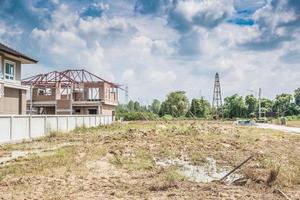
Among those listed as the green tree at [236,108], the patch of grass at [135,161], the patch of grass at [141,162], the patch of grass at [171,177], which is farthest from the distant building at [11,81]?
the green tree at [236,108]

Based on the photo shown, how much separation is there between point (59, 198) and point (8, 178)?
2427 millimetres

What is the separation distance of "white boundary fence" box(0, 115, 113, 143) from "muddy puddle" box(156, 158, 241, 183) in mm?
8492

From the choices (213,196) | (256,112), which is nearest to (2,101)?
(213,196)

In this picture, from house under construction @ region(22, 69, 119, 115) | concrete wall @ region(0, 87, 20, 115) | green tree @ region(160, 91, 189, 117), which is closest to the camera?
concrete wall @ region(0, 87, 20, 115)

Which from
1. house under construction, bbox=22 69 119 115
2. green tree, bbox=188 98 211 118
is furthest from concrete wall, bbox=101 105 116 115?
green tree, bbox=188 98 211 118

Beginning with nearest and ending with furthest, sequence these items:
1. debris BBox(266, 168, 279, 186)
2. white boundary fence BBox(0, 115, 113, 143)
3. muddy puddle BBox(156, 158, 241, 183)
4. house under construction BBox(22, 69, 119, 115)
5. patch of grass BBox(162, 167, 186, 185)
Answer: debris BBox(266, 168, 279, 186) → patch of grass BBox(162, 167, 186, 185) → muddy puddle BBox(156, 158, 241, 183) → white boundary fence BBox(0, 115, 113, 143) → house under construction BBox(22, 69, 119, 115)

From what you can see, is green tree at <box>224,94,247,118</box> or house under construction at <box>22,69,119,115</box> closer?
house under construction at <box>22,69,119,115</box>

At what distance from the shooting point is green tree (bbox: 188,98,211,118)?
66.9 meters

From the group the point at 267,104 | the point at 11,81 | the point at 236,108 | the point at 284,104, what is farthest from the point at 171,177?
the point at 267,104

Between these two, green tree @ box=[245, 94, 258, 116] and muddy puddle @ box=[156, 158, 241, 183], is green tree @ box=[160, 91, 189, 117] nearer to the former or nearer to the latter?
green tree @ box=[245, 94, 258, 116]

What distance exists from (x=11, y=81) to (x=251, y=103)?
6324 cm

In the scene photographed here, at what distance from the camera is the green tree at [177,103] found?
216 feet

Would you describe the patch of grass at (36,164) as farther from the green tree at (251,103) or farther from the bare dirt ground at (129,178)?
the green tree at (251,103)

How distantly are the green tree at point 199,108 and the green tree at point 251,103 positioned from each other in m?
13.3
